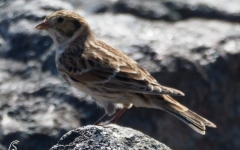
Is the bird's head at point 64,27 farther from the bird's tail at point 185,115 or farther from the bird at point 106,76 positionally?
the bird's tail at point 185,115

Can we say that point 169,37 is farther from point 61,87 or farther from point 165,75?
point 61,87

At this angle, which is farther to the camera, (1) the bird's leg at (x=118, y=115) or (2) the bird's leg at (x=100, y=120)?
(1) the bird's leg at (x=118, y=115)

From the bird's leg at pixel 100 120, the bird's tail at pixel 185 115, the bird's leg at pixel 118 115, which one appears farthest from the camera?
the bird's leg at pixel 118 115

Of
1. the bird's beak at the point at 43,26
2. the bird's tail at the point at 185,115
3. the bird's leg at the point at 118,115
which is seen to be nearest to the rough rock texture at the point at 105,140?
the bird's tail at the point at 185,115

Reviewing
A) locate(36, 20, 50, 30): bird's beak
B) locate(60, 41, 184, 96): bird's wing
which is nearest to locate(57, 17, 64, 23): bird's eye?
locate(36, 20, 50, 30): bird's beak

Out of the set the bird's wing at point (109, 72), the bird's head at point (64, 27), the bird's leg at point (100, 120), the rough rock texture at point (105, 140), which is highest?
the rough rock texture at point (105, 140)

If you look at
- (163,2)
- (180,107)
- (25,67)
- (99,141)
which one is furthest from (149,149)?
(163,2)

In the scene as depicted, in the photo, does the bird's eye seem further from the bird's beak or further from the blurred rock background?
the blurred rock background

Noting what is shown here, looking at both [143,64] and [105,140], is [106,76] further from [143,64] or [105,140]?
[105,140]
